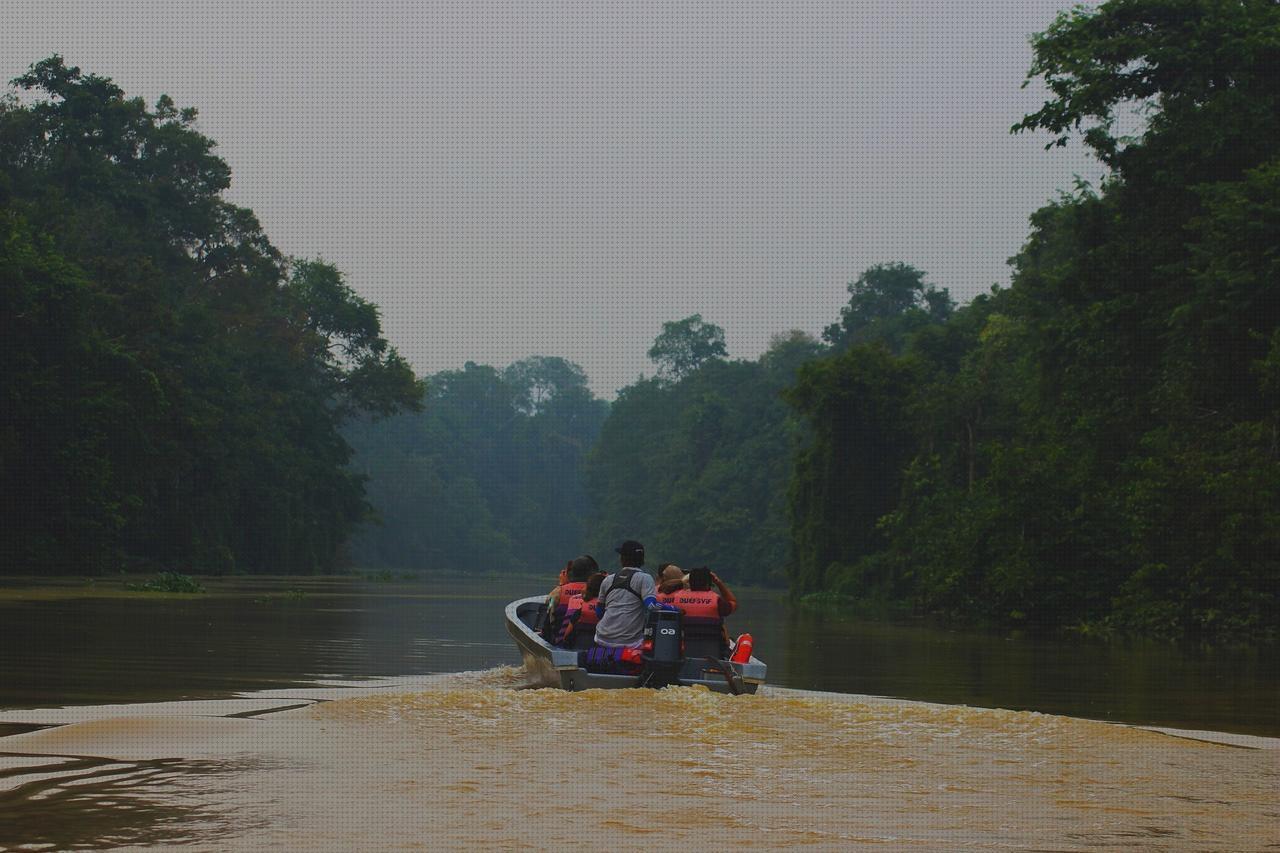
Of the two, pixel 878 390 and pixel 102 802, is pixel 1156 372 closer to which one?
pixel 878 390

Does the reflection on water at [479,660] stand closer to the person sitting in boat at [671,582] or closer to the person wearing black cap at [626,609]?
the person sitting in boat at [671,582]

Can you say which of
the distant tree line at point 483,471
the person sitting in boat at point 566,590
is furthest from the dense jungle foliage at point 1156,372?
the distant tree line at point 483,471

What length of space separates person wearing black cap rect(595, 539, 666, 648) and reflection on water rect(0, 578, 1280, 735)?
266 cm

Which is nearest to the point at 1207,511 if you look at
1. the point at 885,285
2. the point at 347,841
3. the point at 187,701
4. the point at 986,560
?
the point at 986,560

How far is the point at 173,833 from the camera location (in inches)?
261

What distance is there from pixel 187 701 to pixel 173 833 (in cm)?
603

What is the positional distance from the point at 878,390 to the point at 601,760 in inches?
1886

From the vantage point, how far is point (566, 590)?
16.1 meters

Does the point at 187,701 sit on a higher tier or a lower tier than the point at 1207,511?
lower

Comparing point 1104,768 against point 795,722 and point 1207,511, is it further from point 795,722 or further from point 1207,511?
point 1207,511

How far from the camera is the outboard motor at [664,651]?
13.1 meters

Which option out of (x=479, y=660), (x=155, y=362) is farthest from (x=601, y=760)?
(x=155, y=362)

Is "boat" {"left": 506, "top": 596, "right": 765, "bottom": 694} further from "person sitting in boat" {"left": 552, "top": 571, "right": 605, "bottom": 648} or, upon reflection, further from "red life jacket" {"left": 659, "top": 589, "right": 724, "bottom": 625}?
"person sitting in boat" {"left": 552, "top": 571, "right": 605, "bottom": 648}

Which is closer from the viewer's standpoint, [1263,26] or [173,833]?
[173,833]
